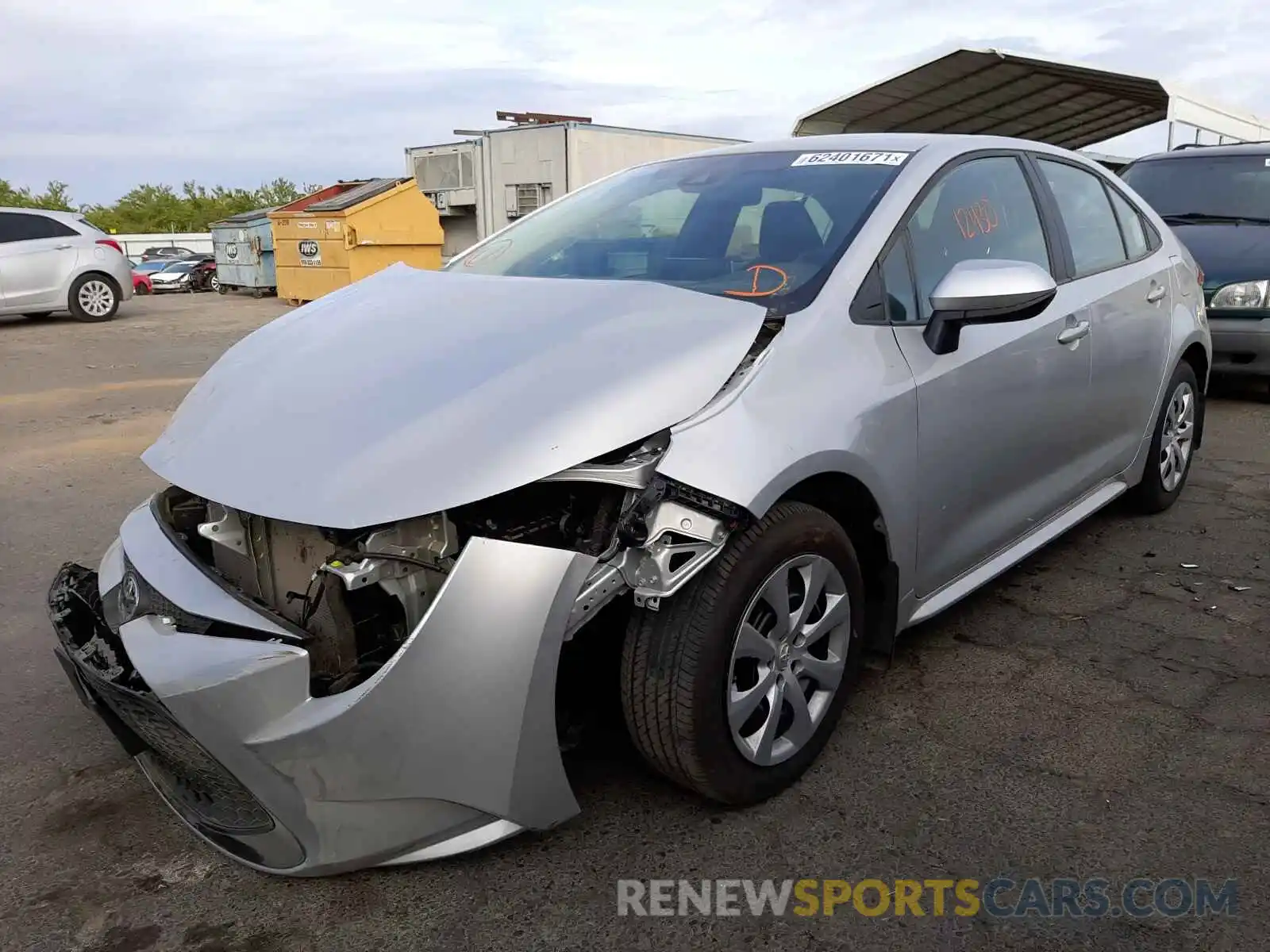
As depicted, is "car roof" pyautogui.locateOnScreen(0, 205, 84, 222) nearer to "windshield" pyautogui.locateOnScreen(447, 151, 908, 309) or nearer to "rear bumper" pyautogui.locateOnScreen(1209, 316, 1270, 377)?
"windshield" pyautogui.locateOnScreen(447, 151, 908, 309)

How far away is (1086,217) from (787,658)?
2280 mm

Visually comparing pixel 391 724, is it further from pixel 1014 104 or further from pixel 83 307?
pixel 1014 104

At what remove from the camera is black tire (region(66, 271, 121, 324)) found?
1310 cm

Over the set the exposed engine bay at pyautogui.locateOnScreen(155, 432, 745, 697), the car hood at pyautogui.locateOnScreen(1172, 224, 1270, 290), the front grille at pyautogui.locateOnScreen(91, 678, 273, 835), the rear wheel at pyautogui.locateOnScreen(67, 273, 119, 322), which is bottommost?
the front grille at pyautogui.locateOnScreen(91, 678, 273, 835)

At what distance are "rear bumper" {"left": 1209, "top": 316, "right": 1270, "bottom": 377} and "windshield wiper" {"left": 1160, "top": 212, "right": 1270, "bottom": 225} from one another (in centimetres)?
92

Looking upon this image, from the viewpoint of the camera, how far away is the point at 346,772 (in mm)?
1853

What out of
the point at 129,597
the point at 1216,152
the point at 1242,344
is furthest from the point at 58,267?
the point at 1242,344

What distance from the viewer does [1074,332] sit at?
322 cm

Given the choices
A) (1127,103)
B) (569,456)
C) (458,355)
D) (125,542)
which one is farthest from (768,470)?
(1127,103)

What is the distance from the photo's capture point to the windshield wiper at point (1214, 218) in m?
6.95

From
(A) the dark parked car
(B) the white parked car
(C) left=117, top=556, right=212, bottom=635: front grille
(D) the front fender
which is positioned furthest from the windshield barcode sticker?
(A) the dark parked car

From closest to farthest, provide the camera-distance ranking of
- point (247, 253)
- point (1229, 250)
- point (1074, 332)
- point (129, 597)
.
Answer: point (129, 597), point (1074, 332), point (1229, 250), point (247, 253)

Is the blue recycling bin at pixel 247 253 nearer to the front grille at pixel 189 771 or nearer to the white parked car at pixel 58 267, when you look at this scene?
the white parked car at pixel 58 267

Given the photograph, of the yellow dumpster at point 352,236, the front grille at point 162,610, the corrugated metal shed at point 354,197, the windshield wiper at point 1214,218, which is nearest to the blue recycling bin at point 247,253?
the yellow dumpster at point 352,236
